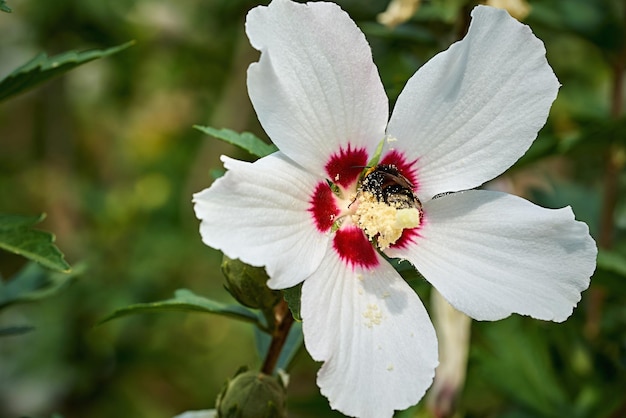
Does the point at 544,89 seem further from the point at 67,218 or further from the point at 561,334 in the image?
the point at 67,218

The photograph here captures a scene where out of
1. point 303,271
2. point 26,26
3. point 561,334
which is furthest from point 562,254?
point 26,26

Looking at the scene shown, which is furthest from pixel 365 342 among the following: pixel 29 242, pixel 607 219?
pixel 607 219

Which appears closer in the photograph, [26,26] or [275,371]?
[275,371]

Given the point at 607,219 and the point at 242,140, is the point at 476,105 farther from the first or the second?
the point at 607,219

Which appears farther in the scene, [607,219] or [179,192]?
[179,192]

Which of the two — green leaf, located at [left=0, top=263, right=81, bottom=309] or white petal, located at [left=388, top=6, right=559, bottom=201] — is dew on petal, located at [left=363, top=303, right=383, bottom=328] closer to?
white petal, located at [left=388, top=6, right=559, bottom=201]

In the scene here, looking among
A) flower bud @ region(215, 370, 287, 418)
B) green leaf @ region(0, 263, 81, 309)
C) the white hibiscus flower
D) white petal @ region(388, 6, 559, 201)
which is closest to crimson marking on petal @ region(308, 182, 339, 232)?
the white hibiscus flower

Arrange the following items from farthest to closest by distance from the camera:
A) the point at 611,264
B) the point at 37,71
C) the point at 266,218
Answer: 1. the point at 611,264
2. the point at 37,71
3. the point at 266,218
